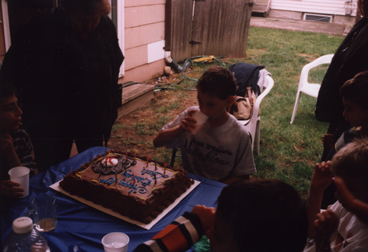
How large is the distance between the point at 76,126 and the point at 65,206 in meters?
0.60

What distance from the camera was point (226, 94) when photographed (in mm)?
1220

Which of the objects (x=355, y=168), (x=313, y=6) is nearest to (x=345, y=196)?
(x=355, y=168)

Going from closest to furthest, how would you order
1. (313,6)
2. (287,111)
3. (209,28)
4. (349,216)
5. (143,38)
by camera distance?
(349,216)
(313,6)
(143,38)
(287,111)
(209,28)

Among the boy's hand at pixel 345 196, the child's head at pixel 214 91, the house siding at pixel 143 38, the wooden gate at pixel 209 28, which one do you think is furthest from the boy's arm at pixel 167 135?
the wooden gate at pixel 209 28

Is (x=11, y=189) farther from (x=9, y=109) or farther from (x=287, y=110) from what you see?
(x=287, y=110)

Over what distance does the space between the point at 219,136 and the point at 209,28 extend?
7.24ft

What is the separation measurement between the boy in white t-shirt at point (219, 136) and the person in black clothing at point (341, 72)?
19.1 inches

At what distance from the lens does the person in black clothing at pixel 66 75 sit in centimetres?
113

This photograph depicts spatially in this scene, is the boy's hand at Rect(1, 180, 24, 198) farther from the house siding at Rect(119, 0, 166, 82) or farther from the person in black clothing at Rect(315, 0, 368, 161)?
the house siding at Rect(119, 0, 166, 82)

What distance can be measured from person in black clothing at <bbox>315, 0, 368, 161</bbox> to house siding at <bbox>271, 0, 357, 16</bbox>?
0.17m

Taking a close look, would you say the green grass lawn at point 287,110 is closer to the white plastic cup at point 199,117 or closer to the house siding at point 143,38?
the house siding at point 143,38

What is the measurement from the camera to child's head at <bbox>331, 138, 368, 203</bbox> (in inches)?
28.2

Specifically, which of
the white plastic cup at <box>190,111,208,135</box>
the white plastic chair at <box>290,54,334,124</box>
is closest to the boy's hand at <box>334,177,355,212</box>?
the white plastic cup at <box>190,111,208,135</box>

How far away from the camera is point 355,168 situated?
747 mm
